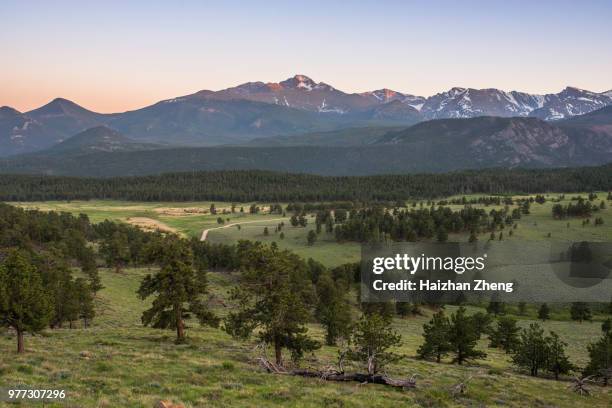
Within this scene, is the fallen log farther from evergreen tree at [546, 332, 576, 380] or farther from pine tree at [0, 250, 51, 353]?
evergreen tree at [546, 332, 576, 380]

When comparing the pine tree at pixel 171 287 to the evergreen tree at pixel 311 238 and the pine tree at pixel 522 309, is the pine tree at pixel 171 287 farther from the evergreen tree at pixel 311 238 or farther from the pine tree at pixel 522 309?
the evergreen tree at pixel 311 238

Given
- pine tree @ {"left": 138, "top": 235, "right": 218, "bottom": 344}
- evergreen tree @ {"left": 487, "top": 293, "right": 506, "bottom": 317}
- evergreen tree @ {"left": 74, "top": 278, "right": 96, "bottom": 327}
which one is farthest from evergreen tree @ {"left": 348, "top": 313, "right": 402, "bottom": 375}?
evergreen tree @ {"left": 487, "top": 293, "right": 506, "bottom": 317}

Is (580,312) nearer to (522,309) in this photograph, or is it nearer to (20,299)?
(522,309)

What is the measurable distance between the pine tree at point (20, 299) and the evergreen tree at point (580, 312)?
306 ft

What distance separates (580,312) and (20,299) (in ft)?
312

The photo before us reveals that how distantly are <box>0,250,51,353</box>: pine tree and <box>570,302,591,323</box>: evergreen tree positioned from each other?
93263 millimetres

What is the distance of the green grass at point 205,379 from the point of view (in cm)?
2495

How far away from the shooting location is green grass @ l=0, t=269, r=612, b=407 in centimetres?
2495

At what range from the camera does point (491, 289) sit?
350 ft

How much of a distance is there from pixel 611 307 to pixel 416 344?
58214 mm

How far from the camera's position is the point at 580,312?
294 ft

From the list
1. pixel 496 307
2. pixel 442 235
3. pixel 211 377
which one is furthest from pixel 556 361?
pixel 442 235

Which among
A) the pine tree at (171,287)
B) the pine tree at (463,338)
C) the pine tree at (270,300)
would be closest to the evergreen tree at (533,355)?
the pine tree at (463,338)

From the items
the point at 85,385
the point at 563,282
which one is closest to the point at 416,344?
the point at 85,385
